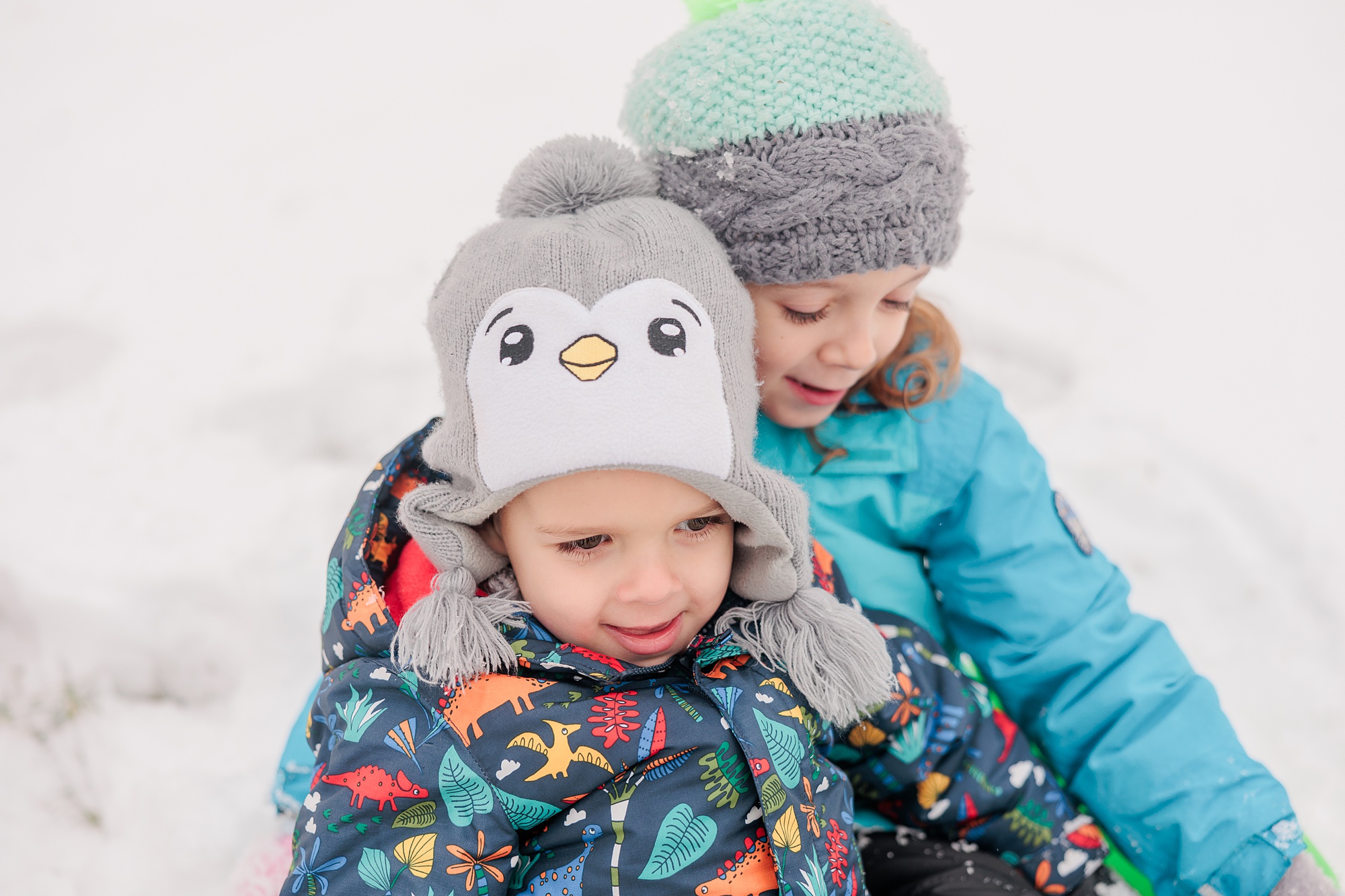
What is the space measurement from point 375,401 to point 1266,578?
1.86 m

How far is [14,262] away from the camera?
2402 millimetres

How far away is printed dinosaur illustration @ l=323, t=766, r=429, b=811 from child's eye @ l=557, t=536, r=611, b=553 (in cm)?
28

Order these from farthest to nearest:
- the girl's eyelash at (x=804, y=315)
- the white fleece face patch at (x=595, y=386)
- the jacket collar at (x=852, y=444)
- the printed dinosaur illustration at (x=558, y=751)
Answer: the jacket collar at (x=852, y=444) < the girl's eyelash at (x=804, y=315) < the printed dinosaur illustration at (x=558, y=751) < the white fleece face patch at (x=595, y=386)

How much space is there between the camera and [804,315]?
1.25 metres

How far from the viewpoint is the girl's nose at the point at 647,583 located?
101 centimetres

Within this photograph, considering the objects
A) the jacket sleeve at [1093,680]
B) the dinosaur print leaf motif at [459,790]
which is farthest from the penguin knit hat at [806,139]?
the dinosaur print leaf motif at [459,790]

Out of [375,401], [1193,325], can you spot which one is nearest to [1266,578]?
[1193,325]

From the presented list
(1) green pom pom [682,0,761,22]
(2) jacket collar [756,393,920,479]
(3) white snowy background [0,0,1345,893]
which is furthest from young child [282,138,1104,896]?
(3) white snowy background [0,0,1345,893]

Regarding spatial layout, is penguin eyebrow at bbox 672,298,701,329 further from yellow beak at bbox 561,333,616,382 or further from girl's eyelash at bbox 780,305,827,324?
girl's eyelash at bbox 780,305,827,324

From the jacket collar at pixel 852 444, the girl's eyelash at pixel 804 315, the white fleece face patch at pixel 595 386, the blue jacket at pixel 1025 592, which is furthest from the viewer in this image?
the jacket collar at pixel 852 444

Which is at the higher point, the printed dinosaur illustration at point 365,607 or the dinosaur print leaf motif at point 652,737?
the printed dinosaur illustration at point 365,607

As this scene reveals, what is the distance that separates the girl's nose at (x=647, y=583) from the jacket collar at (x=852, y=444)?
471 mm

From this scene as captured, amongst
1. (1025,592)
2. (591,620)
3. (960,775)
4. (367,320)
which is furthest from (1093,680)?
(367,320)

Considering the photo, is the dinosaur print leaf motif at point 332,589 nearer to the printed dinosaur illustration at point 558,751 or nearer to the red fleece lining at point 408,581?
the red fleece lining at point 408,581
